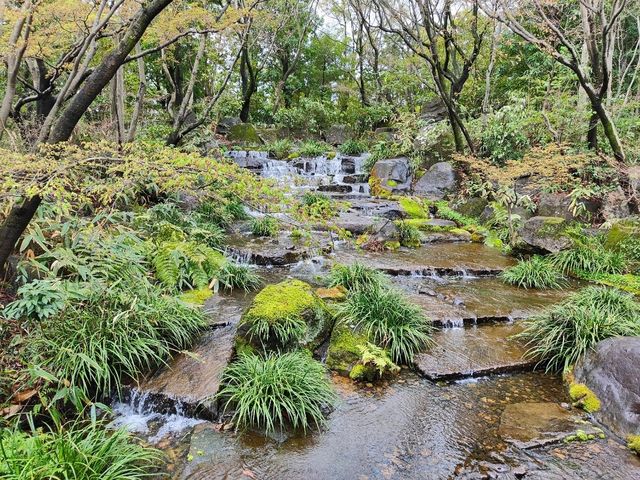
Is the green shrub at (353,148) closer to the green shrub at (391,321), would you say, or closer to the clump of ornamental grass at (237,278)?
the clump of ornamental grass at (237,278)

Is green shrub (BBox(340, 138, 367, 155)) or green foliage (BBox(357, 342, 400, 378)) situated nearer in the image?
green foliage (BBox(357, 342, 400, 378))

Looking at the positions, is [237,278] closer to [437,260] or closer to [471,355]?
[471,355]

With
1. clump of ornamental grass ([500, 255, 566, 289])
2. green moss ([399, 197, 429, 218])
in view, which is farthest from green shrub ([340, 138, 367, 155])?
clump of ornamental grass ([500, 255, 566, 289])

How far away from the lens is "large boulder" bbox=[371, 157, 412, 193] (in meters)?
15.8

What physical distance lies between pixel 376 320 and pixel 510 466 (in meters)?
2.32

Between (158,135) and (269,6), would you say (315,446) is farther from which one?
(269,6)

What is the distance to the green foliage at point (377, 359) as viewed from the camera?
15.4 feet

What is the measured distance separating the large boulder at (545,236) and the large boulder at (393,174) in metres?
6.91

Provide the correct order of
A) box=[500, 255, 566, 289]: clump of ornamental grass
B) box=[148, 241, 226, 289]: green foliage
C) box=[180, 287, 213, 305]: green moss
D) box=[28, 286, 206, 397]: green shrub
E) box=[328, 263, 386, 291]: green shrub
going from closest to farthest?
box=[28, 286, 206, 397]: green shrub < box=[180, 287, 213, 305]: green moss < box=[148, 241, 226, 289]: green foliage < box=[328, 263, 386, 291]: green shrub < box=[500, 255, 566, 289]: clump of ornamental grass

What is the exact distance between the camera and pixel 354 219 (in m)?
11.8

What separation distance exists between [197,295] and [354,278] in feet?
8.64

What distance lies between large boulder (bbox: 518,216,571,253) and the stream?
122 inches

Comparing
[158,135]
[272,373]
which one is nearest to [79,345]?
[272,373]

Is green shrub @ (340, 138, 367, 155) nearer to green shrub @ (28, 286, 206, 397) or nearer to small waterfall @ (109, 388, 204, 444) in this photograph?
green shrub @ (28, 286, 206, 397)
